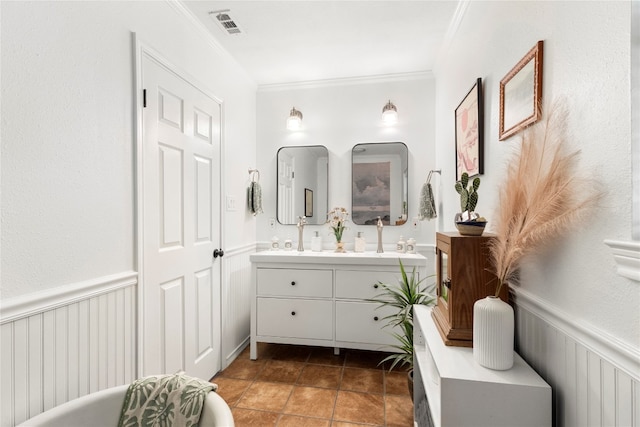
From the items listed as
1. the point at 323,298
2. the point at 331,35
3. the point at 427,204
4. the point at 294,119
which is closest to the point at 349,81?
the point at 294,119

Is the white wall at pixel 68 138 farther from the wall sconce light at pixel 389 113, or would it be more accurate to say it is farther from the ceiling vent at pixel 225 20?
the wall sconce light at pixel 389 113

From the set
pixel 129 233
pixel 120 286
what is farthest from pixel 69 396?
pixel 129 233

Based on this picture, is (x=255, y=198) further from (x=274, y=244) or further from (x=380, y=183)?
(x=380, y=183)

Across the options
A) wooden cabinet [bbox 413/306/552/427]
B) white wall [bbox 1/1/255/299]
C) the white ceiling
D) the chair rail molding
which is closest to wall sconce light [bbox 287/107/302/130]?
the white ceiling

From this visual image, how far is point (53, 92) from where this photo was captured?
3.83ft

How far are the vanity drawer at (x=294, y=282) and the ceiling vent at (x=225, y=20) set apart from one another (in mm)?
1768

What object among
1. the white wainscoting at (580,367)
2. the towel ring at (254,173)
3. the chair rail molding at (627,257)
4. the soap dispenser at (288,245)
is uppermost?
the towel ring at (254,173)

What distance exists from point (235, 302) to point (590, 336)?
2356 mm

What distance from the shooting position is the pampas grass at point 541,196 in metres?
0.87

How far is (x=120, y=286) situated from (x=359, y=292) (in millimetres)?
1592

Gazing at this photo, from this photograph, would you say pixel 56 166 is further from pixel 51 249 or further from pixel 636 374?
pixel 636 374

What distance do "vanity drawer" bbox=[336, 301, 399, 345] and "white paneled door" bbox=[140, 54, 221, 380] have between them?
941 millimetres

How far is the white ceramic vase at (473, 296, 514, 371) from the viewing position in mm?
1005

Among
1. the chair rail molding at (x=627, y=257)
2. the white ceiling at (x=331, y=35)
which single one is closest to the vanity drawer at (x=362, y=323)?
the chair rail molding at (x=627, y=257)
